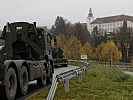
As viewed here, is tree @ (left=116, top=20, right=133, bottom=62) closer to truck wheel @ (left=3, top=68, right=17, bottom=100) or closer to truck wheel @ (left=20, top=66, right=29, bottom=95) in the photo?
truck wheel @ (left=20, top=66, right=29, bottom=95)

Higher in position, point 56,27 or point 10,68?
point 56,27

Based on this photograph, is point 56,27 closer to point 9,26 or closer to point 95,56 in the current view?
point 95,56

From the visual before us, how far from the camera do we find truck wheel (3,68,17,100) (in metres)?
9.83

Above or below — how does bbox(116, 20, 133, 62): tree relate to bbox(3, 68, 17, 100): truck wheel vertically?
above

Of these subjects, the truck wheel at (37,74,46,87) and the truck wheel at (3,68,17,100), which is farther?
the truck wheel at (37,74,46,87)

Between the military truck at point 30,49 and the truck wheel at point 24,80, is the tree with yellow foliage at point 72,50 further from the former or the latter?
the truck wheel at point 24,80

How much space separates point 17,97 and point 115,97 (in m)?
3.55

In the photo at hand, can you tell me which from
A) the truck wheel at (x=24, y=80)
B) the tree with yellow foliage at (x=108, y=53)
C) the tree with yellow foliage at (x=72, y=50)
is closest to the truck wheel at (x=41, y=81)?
the truck wheel at (x=24, y=80)

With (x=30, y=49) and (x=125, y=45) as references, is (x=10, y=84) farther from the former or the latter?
(x=125, y=45)

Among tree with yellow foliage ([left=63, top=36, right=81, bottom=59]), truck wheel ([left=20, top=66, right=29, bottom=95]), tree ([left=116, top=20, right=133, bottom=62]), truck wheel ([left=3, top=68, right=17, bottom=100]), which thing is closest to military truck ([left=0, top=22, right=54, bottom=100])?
truck wheel ([left=20, top=66, right=29, bottom=95])

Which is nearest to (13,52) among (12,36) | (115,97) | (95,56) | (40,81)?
(12,36)

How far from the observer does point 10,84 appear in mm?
10344

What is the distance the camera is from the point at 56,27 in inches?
4906

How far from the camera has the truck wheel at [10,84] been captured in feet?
32.2
